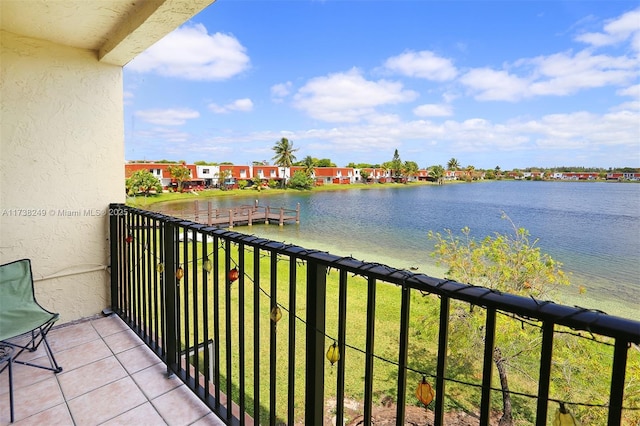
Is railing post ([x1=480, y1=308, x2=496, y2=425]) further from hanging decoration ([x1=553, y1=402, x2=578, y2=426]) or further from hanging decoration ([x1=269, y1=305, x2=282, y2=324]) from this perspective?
hanging decoration ([x1=269, y1=305, x2=282, y2=324])

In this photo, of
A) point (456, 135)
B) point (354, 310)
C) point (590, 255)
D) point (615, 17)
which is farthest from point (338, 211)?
point (456, 135)

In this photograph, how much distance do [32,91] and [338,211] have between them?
81.1 ft

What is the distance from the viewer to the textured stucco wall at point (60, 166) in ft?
7.64

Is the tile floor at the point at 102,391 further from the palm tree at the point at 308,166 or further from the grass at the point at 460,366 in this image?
the palm tree at the point at 308,166

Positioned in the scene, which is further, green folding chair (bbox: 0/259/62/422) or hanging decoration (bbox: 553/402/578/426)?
green folding chair (bbox: 0/259/62/422)

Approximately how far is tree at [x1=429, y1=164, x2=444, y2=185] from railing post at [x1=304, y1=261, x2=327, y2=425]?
66.8 m

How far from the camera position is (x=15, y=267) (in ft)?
6.98

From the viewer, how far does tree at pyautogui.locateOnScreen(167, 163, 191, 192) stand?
33.2 metres

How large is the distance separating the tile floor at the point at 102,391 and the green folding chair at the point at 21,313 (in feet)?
0.36

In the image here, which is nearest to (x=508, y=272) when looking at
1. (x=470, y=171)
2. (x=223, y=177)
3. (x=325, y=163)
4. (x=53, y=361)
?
(x=53, y=361)

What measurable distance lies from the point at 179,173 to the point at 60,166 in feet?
109

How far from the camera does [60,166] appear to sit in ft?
8.23

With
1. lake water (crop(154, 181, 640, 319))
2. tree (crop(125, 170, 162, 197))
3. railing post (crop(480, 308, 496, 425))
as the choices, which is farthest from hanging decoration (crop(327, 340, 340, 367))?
tree (crop(125, 170, 162, 197))

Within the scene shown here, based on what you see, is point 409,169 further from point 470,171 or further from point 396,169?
point 470,171
